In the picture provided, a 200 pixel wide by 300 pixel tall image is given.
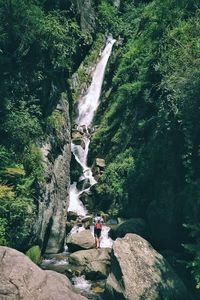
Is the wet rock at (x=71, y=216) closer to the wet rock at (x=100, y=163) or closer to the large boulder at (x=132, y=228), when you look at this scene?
the large boulder at (x=132, y=228)

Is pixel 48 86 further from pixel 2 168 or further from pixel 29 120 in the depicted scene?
pixel 2 168

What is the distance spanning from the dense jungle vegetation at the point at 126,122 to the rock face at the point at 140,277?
4.06 feet

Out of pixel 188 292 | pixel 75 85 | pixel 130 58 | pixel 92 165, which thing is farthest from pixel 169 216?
pixel 75 85

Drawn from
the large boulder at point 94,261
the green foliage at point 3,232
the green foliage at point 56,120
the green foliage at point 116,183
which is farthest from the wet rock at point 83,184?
the green foliage at point 3,232

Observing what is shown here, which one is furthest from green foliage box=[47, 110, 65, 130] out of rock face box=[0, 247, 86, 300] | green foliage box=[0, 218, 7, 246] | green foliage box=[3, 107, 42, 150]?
rock face box=[0, 247, 86, 300]

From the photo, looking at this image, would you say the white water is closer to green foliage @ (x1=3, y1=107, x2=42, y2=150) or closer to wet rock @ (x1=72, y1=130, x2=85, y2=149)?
wet rock @ (x1=72, y1=130, x2=85, y2=149)

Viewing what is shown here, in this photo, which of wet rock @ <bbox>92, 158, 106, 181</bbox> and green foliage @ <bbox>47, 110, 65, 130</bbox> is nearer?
green foliage @ <bbox>47, 110, 65, 130</bbox>

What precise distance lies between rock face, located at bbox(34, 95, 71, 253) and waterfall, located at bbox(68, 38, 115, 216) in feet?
11.3

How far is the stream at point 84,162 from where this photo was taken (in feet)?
53.9

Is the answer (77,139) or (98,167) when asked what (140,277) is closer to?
(98,167)

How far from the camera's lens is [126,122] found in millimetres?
29234

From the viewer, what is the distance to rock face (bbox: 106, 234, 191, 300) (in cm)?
1355

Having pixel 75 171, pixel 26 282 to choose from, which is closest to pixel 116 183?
pixel 75 171

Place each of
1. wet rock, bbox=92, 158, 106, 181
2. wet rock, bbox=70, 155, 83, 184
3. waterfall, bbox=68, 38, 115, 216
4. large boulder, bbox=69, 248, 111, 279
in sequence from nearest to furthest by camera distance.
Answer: large boulder, bbox=69, 248, 111, 279
waterfall, bbox=68, 38, 115, 216
wet rock, bbox=92, 158, 106, 181
wet rock, bbox=70, 155, 83, 184
